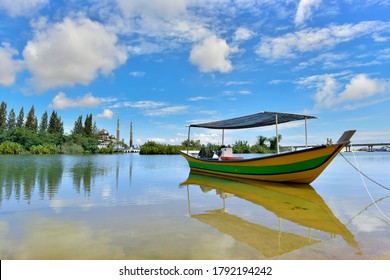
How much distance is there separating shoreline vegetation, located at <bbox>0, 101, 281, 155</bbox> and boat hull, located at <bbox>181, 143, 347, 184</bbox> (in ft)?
91.0

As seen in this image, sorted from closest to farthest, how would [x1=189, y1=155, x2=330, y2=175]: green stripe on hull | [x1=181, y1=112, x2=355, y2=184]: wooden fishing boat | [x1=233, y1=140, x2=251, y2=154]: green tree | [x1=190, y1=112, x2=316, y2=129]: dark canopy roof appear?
[x1=181, y1=112, x2=355, y2=184]: wooden fishing boat
[x1=189, y1=155, x2=330, y2=175]: green stripe on hull
[x1=190, y1=112, x2=316, y2=129]: dark canopy roof
[x1=233, y1=140, x2=251, y2=154]: green tree

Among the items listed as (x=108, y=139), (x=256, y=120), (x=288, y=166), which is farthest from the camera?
(x=108, y=139)

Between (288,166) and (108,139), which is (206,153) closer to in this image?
(288,166)

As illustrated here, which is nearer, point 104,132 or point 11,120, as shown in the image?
point 11,120

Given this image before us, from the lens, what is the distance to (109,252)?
3.10 metres

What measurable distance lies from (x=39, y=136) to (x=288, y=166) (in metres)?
52.2

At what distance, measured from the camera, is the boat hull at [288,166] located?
845 cm

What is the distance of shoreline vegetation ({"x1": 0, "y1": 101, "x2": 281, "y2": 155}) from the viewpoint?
4325cm

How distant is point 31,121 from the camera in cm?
5244

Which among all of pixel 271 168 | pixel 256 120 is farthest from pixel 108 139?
pixel 271 168

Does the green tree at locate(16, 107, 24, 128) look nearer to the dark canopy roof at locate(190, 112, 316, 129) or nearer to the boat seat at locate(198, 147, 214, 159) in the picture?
the boat seat at locate(198, 147, 214, 159)

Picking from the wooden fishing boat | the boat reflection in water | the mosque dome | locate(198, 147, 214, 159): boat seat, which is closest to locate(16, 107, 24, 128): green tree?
the mosque dome

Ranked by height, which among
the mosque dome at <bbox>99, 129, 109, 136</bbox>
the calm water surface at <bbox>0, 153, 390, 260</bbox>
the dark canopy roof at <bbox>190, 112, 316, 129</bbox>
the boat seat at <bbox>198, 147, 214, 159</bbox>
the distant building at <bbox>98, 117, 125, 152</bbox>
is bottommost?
the calm water surface at <bbox>0, 153, 390, 260</bbox>
